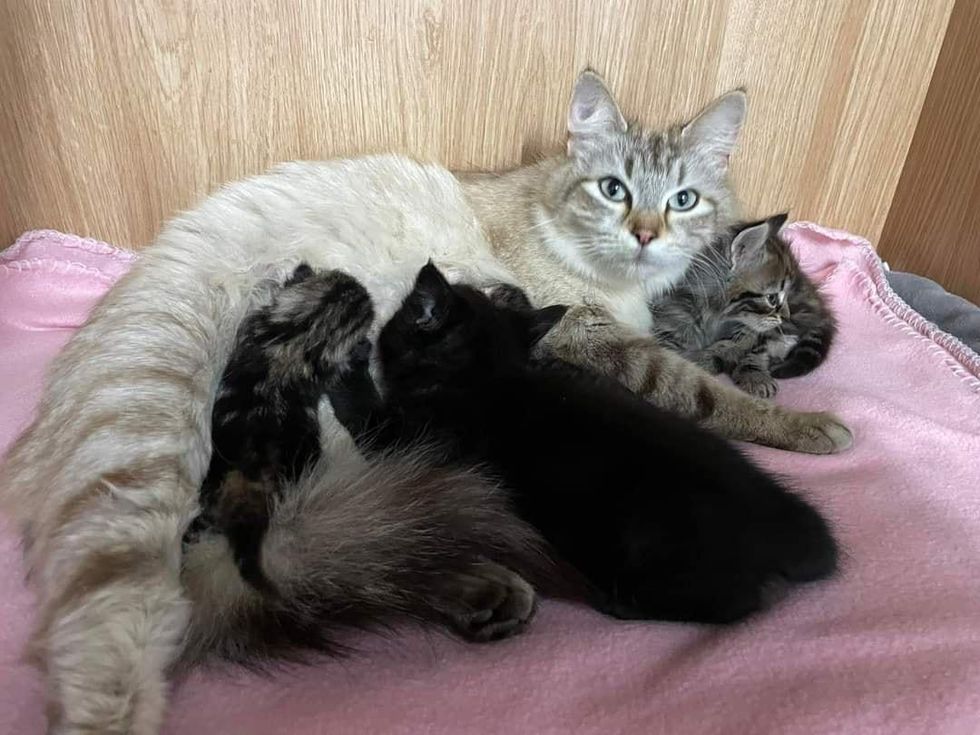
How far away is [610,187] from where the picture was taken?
1.62 metres

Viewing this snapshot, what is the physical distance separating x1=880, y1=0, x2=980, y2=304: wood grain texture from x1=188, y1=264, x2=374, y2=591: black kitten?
1.47 meters

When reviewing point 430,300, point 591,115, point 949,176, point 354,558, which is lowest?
point 354,558

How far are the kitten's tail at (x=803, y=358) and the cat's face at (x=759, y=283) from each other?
69 mm

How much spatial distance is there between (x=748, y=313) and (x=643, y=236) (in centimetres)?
33

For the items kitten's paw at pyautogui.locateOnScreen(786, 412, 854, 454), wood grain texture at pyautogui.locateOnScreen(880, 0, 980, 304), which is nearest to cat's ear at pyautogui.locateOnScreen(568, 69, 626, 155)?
kitten's paw at pyautogui.locateOnScreen(786, 412, 854, 454)

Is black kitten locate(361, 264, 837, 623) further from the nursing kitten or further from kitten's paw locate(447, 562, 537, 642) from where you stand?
the nursing kitten

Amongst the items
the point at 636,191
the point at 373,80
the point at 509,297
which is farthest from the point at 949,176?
the point at 373,80

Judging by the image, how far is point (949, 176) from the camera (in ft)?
6.30

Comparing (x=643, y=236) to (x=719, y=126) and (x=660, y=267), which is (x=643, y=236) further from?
(x=719, y=126)

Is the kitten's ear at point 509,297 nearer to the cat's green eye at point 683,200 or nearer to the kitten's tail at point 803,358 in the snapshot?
the cat's green eye at point 683,200

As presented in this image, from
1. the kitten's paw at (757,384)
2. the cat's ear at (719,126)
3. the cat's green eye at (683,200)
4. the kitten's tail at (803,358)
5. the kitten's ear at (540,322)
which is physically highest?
the cat's ear at (719,126)

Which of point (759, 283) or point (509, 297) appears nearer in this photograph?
point (509, 297)

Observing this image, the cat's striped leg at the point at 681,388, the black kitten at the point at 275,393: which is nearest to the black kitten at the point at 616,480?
the black kitten at the point at 275,393

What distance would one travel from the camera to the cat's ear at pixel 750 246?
161 centimetres
